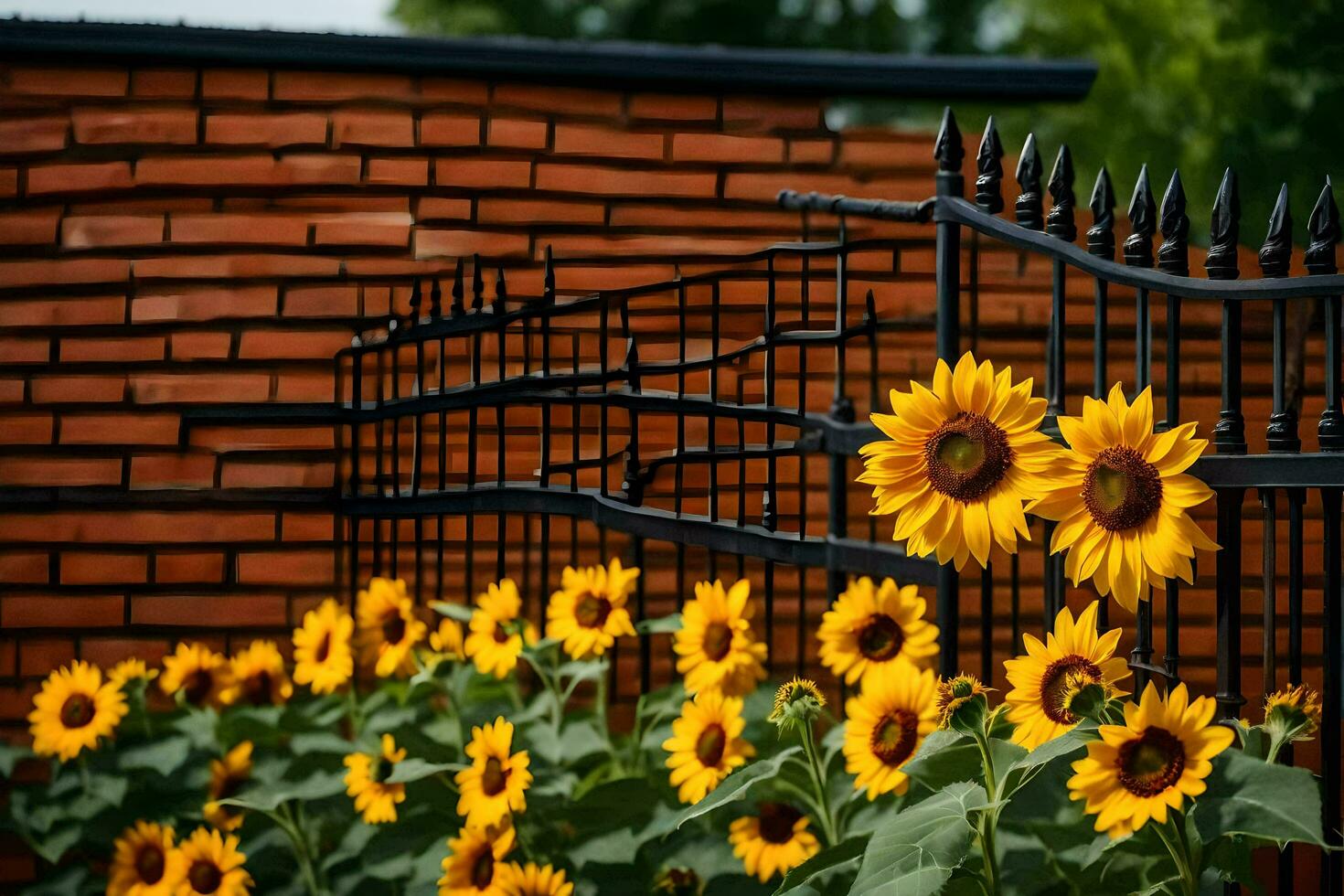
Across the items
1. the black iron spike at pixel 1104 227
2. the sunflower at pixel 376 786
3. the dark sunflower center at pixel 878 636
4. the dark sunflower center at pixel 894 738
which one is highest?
the black iron spike at pixel 1104 227

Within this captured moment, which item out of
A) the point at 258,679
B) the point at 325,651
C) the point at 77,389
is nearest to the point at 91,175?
the point at 77,389

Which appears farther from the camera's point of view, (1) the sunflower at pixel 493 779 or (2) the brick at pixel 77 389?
(2) the brick at pixel 77 389

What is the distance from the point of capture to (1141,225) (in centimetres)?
230

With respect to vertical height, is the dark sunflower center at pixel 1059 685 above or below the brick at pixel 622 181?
below

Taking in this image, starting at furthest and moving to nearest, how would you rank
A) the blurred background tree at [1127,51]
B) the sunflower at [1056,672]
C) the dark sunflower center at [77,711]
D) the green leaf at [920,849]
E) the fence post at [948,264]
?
the blurred background tree at [1127,51]
the dark sunflower center at [77,711]
the fence post at [948,264]
the sunflower at [1056,672]
the green leaf at [920,849]

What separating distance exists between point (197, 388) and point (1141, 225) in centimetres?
312

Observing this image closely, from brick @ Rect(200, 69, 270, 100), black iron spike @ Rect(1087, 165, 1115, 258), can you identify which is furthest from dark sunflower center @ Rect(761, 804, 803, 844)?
brick @ Rect(200, 69, 270, 100)

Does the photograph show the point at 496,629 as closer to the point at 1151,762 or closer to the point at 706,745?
the point at 706,745

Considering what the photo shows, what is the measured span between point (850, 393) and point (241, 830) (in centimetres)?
228

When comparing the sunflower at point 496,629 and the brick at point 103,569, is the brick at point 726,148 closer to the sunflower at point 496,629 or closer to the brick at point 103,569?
A: the sunflower at point 496,629

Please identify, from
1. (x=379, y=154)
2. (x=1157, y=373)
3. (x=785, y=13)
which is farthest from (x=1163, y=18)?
(x=379, y=154)

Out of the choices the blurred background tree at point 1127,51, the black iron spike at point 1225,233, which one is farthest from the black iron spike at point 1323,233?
the blurred background tree at point 1127,51

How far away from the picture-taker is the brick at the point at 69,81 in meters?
4.32

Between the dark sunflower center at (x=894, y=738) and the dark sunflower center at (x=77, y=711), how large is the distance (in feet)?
7.27
